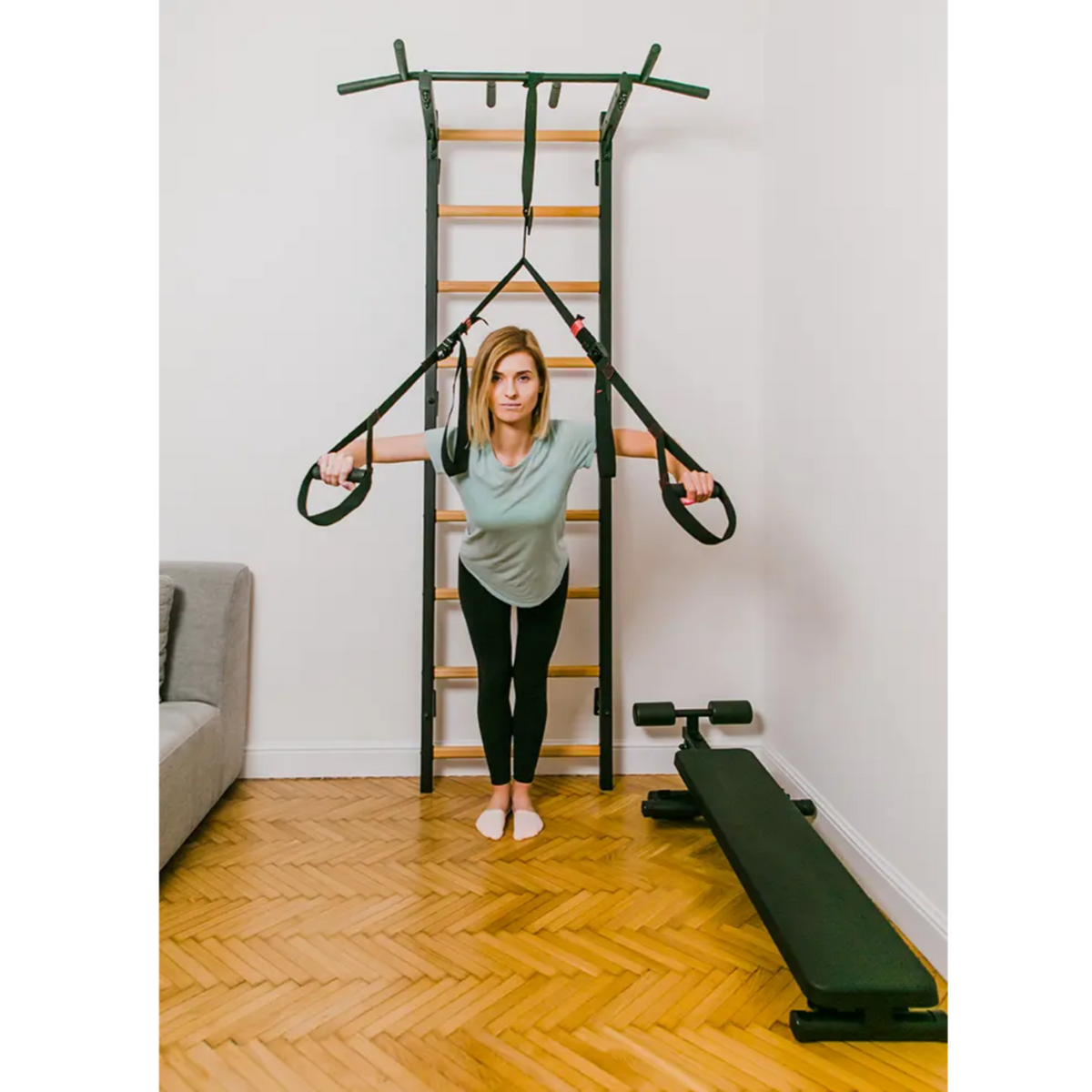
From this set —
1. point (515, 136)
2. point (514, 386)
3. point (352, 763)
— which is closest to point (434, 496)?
point (514, 386)

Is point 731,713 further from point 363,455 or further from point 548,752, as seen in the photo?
point 363,455

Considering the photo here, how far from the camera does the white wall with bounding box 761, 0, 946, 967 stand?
1912 mm

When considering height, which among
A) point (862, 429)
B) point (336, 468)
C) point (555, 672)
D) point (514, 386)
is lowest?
point (555, 672)

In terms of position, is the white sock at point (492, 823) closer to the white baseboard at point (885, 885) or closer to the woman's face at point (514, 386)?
the white baseboard at point (885, 885)

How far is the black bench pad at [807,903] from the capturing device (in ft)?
5.23

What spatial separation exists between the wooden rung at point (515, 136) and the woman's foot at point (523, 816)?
2234 millimetres

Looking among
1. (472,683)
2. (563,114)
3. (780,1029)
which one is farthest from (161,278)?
(780,1029)

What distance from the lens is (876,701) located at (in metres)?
2.23

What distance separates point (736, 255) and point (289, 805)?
2608 mm

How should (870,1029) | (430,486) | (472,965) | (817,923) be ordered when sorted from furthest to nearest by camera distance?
1. (430,486)
2. (472,965)
3. (817,923)
4. (870,1029)

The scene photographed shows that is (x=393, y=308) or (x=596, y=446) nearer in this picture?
(x=596, y=446)

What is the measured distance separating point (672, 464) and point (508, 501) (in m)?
0.50

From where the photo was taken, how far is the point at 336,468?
233cm
